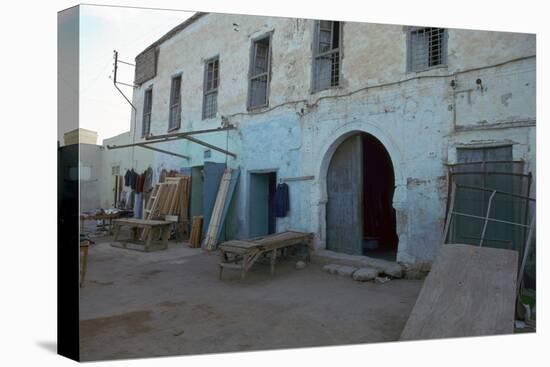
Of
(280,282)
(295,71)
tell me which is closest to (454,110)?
(295,71)

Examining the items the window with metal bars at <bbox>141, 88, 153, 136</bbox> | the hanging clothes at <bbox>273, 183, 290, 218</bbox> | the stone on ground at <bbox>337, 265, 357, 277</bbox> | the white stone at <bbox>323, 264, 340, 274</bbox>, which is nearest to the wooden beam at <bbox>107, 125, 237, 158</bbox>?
the window with metal bars at <bbox>141, 88, 153, 136</bbox>

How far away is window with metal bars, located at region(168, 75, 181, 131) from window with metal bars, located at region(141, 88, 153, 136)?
0.52m

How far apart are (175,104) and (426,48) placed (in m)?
3.71

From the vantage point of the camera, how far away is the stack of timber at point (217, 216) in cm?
639

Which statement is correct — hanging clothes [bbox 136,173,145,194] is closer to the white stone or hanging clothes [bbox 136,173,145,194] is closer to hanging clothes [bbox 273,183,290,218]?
hanging clothes [bbox 273,183,290,218]

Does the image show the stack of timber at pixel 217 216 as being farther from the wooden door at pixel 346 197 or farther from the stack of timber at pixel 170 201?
the wooden door at pixel 346 197

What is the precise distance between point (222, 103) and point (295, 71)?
1313mm

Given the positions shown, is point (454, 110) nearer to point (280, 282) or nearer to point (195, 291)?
point (280, 282)

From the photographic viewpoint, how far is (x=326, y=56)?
625 cm

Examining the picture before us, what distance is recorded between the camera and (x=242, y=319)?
4008 mm

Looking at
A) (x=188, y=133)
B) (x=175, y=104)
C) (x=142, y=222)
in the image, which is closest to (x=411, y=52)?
(x=188, y=133)

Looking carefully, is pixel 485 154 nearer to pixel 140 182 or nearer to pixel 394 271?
pixel 394 271

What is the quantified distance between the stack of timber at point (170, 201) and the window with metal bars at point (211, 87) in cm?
119

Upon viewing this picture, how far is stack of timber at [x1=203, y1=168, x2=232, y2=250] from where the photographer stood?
21.0ft
